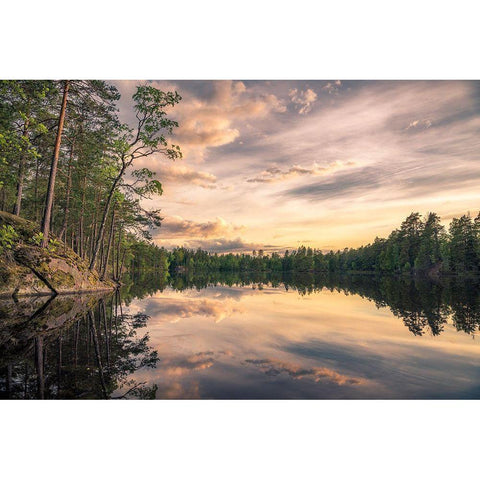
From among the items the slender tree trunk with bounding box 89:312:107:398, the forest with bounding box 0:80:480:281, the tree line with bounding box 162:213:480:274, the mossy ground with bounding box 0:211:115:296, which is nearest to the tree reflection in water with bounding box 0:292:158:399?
the slender tree trunk with bounding box 89:312:107:398

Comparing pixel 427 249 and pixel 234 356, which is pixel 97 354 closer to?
pixel 234 356

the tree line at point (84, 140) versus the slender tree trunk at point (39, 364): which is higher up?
the tree line at point (84, 140)

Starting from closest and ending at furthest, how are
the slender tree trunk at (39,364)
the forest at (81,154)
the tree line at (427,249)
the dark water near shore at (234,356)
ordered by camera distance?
the slender tree trunk at (39,364) < the dark water near shore at (234,356) < the forest at (81,154) < the tree line at (427,249)

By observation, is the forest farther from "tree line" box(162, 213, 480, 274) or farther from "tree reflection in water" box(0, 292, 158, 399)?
"tree line" box(162, 213, 480, 274)

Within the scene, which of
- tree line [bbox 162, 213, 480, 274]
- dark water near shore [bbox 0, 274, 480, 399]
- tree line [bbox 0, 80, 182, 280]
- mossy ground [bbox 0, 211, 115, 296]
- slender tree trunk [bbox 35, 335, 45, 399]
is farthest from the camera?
tree line [bbox 162, 213, 480, 274]

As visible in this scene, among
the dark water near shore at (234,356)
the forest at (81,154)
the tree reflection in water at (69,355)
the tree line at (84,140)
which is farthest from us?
the tree line at (84,140)

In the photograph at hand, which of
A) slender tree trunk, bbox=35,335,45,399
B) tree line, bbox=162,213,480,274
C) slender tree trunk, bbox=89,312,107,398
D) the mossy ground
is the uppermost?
tree line, bbox=162,213,480,274

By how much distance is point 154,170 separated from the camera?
2323 centimetres

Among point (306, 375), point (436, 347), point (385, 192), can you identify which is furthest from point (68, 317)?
point (385, 192)

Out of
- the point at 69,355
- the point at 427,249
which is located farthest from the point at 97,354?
the point at 427,249

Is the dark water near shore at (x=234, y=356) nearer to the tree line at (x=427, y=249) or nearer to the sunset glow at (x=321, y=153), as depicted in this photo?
the sunset glow at (x=321, y=153)

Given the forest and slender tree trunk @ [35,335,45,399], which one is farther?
the forest

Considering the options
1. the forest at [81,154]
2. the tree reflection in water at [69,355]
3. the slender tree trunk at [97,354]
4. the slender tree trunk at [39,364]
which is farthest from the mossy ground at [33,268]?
the slender tree trunk at [39,364]

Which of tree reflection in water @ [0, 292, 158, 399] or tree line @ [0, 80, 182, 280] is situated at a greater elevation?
tree line @ [0, 80, 182, 280]
